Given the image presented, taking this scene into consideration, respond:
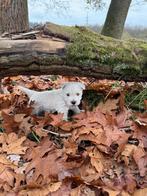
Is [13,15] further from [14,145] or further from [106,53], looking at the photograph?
[14,145]

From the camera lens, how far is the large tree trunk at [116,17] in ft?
34.0

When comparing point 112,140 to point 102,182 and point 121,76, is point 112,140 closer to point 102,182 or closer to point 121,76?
point 102,182

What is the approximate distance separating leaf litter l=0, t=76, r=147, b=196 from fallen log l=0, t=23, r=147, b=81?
34cm

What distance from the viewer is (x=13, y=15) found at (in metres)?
6.67

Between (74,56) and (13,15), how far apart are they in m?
3.01

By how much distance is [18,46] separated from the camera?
12.8 ft

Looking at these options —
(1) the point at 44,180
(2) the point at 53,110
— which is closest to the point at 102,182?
(1) the point at 44,180

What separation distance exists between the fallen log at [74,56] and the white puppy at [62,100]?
0.19m

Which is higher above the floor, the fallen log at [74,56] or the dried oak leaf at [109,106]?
the fallen log at [74,56]

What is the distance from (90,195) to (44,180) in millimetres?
339

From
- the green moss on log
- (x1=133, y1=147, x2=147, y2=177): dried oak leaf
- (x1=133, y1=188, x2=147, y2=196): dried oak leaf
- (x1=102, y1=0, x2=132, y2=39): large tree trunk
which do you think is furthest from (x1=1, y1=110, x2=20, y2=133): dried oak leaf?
(x1=102, y1=0, x2=132, y2=39): large tree trunk

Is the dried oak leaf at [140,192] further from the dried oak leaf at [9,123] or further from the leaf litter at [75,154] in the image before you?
the dried oak leaf at [9,123]

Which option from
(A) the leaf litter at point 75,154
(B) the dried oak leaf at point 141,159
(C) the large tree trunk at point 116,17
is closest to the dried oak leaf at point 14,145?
(A) the leaf litter at point 75,154

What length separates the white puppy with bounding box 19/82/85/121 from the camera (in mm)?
3977
